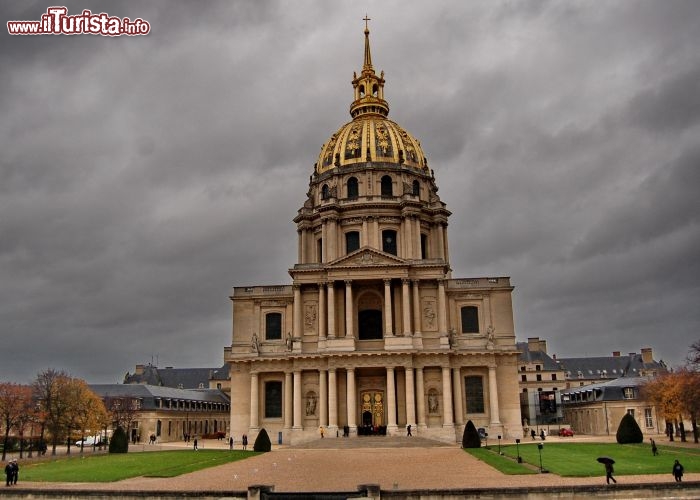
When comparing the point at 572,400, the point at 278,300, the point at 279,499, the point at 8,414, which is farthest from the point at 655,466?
the point at 572,400

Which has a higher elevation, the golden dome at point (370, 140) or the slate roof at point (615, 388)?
the golden dome at point (370, 140)

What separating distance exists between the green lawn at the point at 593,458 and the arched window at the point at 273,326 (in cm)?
2586

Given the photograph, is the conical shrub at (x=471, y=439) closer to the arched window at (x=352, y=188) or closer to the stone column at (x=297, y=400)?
the stone column at (x=297, y=400)

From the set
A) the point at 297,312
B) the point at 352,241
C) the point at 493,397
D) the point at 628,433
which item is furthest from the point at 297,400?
the point at 628,433

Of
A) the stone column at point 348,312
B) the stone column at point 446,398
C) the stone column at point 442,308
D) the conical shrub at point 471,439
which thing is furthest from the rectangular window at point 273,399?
the conical shrub at point 471,439

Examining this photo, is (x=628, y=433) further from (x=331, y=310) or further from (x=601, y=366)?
(x=601, y=366)

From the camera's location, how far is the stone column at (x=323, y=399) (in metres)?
62.5

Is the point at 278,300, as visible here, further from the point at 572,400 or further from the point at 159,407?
the point at 572,400

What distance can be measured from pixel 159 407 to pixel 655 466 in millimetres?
59328

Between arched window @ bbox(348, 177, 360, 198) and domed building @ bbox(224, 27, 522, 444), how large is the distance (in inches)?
323

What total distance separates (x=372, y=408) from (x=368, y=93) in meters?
40.6

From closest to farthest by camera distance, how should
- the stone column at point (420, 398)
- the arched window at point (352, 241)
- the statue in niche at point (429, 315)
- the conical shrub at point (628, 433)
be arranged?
the conical shrub at point (628, 433) → the stone column at point (420, 398) → the statue in niche at point (429, 315) → the arched window at point (352, 241)

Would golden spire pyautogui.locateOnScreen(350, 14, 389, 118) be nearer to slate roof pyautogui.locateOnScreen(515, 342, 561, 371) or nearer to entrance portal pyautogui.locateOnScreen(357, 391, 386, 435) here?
entrance portal pyautogui.locateOnScreen(357, 391, 386, 435)

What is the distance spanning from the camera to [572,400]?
84.8 metres
